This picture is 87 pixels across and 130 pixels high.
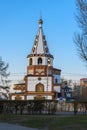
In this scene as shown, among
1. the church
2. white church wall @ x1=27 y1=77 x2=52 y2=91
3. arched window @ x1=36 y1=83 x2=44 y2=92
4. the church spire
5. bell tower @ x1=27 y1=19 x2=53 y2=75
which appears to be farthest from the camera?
the church spire

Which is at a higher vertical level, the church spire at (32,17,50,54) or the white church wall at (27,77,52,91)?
the church spire at (32,17,50,54)

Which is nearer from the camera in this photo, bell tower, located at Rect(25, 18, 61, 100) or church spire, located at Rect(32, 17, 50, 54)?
bell tower, located at Rect(25, 18, 61, 100)

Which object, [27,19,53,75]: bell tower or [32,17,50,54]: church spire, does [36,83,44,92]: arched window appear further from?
[32,17,50,54]: church spire

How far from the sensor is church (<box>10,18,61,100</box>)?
103125 millimetres

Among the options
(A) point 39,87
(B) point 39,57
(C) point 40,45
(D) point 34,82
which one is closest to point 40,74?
(D) point 34,82

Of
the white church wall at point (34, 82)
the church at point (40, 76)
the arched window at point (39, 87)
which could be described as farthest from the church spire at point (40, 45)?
the arched window at point (39, 87)

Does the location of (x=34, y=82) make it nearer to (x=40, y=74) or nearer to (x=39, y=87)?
(x=39, y=87)

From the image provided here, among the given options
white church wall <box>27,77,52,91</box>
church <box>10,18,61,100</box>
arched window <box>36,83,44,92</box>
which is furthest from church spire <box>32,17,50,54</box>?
arched window <box>36,83,44,92</box>

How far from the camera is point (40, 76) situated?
10438 centimetres

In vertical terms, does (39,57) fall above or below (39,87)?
above

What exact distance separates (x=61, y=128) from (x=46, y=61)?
8174cm

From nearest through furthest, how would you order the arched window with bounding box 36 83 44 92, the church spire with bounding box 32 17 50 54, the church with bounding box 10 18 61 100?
the church with bounding box 10 18 61 100
the arched window with bounding box 36 83 44 92
the church spire with bounding box 32 17 50 54

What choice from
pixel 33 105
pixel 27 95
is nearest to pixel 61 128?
pixel 33 105

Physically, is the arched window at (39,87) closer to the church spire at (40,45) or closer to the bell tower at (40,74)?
the bell tower at (40,74)
